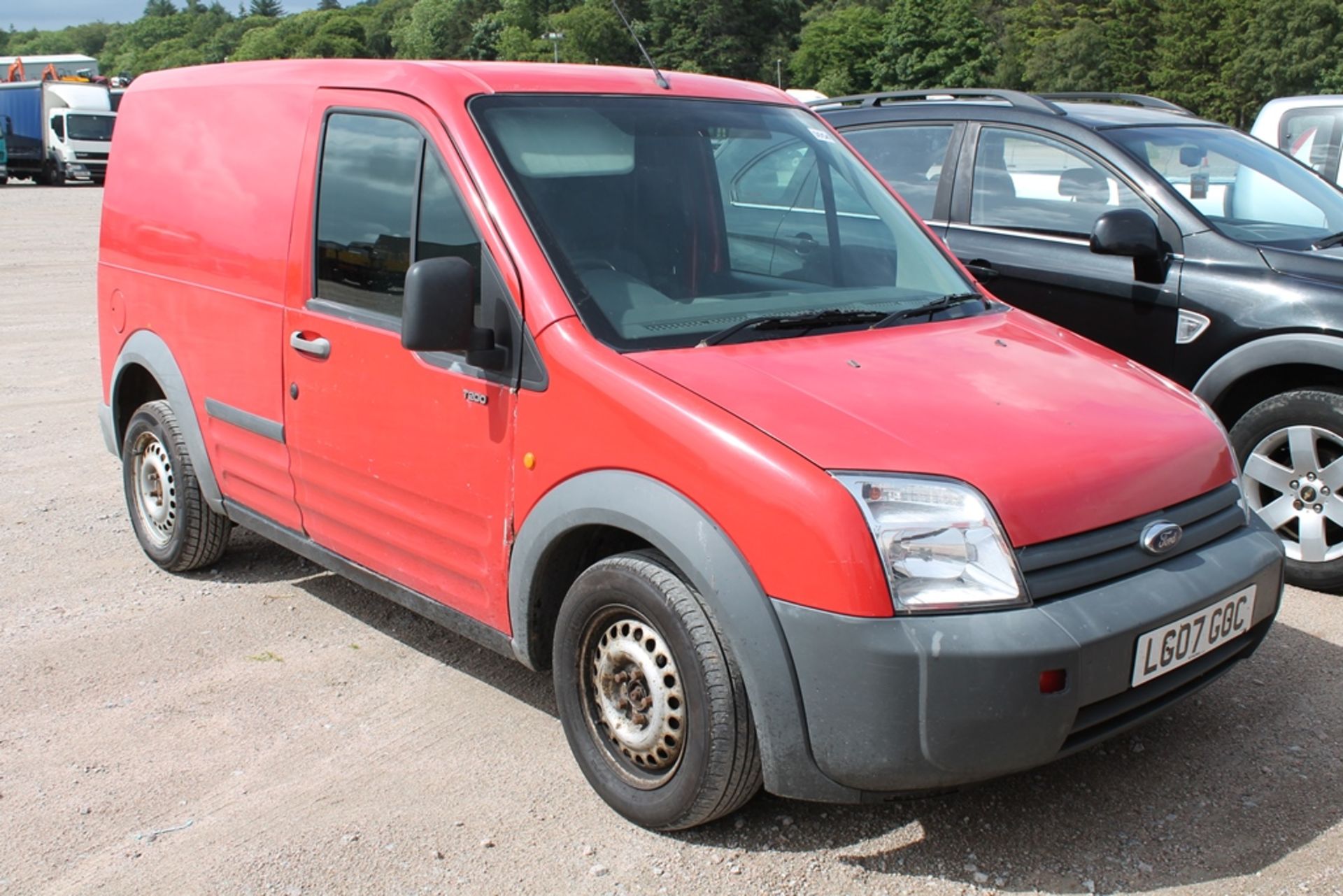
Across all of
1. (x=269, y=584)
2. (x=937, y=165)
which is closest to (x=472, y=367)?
(x=269, y=584)

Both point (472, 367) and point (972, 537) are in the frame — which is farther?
point (472, 367)

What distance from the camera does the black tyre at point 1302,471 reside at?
489 cm

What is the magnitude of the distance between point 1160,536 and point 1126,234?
2406 mm

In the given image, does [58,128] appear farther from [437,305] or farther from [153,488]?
[437,305]

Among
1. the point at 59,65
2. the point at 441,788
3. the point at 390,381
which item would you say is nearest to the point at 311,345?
the point at 390,381

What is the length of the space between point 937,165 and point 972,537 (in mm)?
3848

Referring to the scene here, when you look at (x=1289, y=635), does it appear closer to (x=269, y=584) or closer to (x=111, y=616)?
(x=269, y=584)

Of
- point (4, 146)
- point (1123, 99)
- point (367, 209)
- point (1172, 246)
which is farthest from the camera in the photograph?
point (4, 146)

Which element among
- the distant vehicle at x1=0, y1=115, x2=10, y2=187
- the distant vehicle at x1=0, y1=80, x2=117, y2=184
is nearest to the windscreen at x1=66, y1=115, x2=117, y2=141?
the distant vehicle at x1=0, y1=80, x2=117, y2=184

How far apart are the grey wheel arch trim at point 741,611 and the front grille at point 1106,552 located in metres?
0.58

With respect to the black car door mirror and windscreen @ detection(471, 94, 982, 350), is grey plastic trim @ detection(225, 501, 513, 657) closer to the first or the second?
windscreen @ detection(471, 94, 982, 350)

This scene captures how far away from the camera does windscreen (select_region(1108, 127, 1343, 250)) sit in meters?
5.55

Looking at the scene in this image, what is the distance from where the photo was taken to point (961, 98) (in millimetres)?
6715

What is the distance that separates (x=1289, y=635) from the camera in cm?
457
